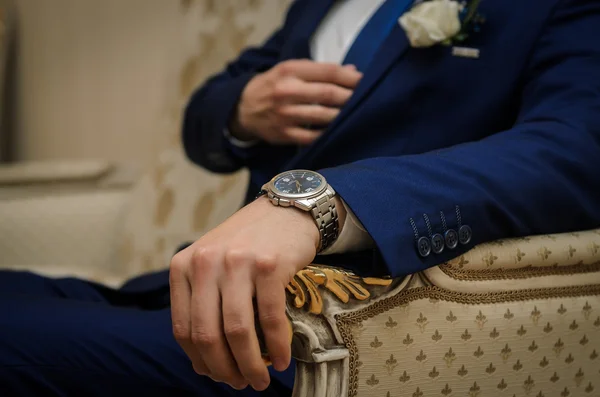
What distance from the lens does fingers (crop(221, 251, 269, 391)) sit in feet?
1.61

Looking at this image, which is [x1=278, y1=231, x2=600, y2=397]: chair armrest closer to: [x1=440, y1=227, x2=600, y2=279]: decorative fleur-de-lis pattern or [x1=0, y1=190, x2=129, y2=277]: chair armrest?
[x1=440, y1=227, x2=600, y2=279]: decorative fleur-de-lis pattern

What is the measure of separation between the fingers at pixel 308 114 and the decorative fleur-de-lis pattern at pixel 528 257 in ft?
1.21

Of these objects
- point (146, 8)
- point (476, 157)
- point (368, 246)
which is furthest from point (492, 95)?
point (146, 8)

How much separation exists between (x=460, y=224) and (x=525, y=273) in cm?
11

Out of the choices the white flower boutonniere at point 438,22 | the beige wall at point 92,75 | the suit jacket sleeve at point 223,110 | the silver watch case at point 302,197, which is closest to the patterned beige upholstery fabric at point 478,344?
the silver watch case at point 302,197

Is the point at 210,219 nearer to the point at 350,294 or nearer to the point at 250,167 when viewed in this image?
the point at 250,167

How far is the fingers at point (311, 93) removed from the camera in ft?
3.09

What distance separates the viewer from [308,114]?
0.96 metres

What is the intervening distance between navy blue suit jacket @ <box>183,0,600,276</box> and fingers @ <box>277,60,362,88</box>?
0.13ft

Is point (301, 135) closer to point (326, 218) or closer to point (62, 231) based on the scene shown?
point (326, 218)

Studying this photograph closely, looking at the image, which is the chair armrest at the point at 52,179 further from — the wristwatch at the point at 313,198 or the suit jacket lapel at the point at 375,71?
the wristwatch at the point at 313,198

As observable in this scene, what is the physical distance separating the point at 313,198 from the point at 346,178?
0.16ft

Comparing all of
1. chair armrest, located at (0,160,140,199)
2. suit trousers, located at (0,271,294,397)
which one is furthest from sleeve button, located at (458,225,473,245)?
chair armrest, located at (0,160,140,199)

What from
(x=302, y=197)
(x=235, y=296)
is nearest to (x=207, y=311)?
(x=235, y=296)
